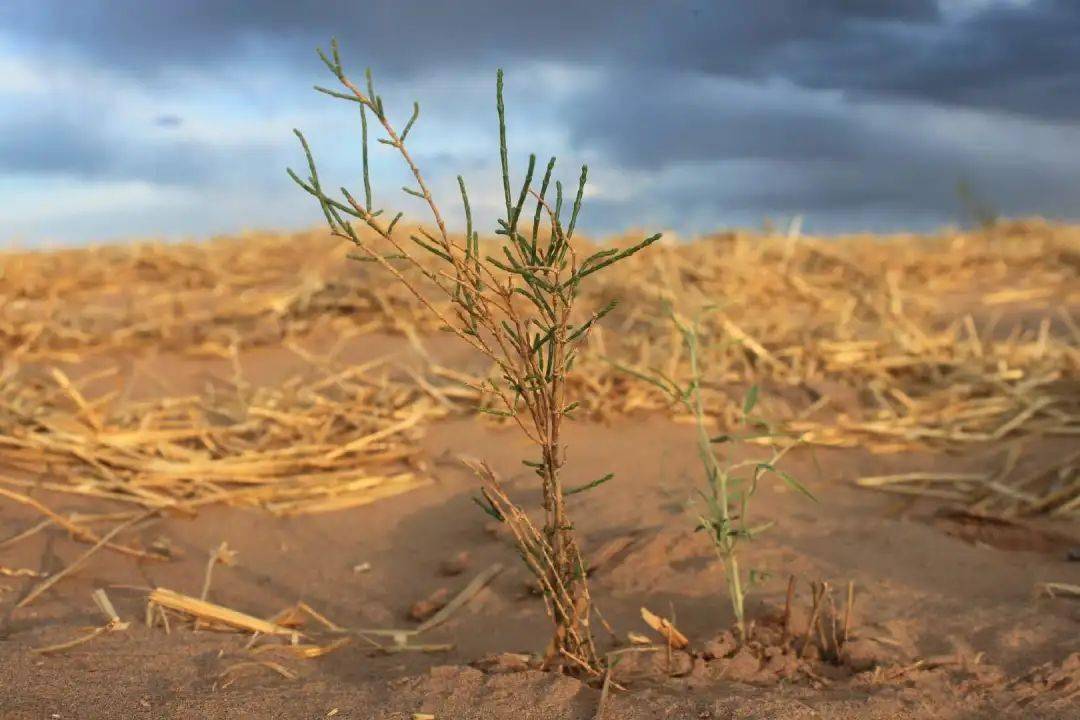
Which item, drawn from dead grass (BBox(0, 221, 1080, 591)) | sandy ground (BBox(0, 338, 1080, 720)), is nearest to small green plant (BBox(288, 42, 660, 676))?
sandy ground (BBox(0, 338, 1080, 720))

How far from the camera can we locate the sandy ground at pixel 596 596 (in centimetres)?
174

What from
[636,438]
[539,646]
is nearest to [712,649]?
[539,646]

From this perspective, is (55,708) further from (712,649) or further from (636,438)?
(636,438)

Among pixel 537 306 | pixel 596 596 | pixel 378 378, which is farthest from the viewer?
pixel 378 378

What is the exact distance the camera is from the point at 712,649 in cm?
195

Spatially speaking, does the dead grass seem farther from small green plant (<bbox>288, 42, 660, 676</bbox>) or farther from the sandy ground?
small green plant (<bbox>288, 42, 660, 676</bbox>)

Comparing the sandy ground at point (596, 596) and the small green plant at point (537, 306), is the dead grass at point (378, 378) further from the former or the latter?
the small green plant at point (537, 306)

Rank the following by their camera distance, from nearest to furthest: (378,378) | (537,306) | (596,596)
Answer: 1. (537,306)
2. (596,596)
3. (378,378)

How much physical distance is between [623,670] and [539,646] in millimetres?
313

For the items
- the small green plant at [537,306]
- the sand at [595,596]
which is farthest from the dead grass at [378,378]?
the small green plant at [537,306]

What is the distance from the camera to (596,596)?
2.38 m

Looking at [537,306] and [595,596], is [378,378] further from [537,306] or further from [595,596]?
[537,306]

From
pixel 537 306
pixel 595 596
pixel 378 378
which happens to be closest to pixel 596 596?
pixel 595 596

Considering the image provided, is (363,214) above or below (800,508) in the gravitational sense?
above
